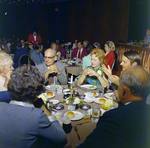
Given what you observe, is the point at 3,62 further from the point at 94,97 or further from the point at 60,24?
the point at 60,24

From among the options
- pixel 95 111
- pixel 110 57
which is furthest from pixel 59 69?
pixel 110 57

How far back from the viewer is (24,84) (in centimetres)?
122

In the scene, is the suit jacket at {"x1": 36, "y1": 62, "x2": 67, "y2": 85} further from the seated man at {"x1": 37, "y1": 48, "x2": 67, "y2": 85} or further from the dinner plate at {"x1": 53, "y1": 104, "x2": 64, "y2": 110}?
the dinner plate at {"x1": 53, "y1": 104, "x2": 64, "y2": 110}

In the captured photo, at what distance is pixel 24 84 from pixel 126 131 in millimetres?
780

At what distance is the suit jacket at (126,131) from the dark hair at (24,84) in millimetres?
566

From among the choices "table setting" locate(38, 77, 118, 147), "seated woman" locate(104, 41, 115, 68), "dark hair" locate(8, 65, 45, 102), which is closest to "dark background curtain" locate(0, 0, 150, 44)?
"seated woman" locate(104, 41, 115, 68)

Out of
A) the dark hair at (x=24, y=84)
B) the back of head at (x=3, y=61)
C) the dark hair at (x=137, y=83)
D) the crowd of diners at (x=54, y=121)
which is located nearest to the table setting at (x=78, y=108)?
the crowd of diners at (x=54, y=121)

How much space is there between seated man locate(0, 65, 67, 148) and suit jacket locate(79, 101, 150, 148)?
1.06 ft

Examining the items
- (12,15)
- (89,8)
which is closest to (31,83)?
(89,8)

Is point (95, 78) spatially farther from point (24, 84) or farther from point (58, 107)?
point (24, 84)

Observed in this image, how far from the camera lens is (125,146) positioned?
1.00 meters

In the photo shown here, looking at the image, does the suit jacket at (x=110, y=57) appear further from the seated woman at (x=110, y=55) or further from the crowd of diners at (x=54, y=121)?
the crowd of diners at (x=54, y=121)

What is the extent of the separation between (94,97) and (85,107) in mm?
348

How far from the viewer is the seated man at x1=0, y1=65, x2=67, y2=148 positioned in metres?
1.08
